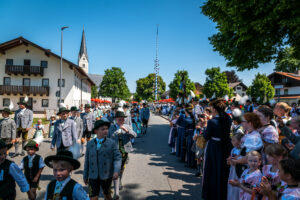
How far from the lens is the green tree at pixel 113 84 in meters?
59.9

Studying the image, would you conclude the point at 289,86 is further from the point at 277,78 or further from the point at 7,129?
the point at 7,129

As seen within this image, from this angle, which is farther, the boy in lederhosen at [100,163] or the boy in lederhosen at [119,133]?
the boy in lederhosen at [119,133]

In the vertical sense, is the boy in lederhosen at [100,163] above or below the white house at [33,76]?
below

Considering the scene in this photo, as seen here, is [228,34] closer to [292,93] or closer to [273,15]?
[273,15]

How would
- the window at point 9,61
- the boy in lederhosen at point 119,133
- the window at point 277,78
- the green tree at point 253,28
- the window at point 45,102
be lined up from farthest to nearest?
the window at point 277,78 → the window at point 45,102 → the window at point 9,61 → the green tree at point 253,28 → the boy in lederhosen at point 119,133

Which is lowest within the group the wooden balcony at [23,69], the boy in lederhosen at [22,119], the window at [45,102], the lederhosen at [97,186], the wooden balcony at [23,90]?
the lederhosen at [97,186]

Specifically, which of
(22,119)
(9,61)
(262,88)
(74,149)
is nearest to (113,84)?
(9,61)

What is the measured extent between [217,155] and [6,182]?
3.42 meters

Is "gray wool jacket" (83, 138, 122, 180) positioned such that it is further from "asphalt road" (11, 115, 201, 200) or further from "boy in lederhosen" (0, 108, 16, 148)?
"boy in lederhosen" (0, 108, 16, 148)

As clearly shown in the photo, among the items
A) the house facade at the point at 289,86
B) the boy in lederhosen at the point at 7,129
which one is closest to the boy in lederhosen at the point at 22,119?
the boy in lederhosen at the point at 7,129

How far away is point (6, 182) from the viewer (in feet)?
8.68

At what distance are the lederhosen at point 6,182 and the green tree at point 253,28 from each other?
860 cm

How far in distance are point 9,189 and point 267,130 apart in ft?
12.9

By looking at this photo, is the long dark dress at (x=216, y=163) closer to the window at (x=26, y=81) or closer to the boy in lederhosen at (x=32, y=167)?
the boy in lederhosen at (x=32, y=167)
